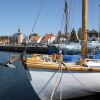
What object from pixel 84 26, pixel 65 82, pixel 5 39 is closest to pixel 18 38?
pixel 5 39

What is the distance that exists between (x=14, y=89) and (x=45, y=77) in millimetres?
5798

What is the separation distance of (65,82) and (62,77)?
0.99ft

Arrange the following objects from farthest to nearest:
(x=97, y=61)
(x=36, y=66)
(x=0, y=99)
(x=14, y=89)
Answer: (x=14, y=89)
(x=0, y=99)
(x=97, y=61)
(x=36, y=66)

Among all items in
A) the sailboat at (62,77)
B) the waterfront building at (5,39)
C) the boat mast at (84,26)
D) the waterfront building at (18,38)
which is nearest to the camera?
the sailboat at (62,77)

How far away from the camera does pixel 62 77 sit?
14117mm

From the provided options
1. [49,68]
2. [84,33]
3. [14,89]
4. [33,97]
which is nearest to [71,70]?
[49,68]

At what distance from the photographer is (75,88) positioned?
14453 mm

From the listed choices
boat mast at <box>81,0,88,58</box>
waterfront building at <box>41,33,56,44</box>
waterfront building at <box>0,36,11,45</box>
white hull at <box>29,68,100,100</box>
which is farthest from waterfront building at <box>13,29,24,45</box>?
white hull at <box>29,68,100,100</box>

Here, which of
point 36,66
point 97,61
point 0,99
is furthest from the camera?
point 0,99

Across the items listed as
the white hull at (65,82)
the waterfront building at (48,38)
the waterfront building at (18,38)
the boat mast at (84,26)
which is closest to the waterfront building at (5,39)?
the waterfront building at (18,38)

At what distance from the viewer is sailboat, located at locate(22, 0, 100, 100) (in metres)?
13.9

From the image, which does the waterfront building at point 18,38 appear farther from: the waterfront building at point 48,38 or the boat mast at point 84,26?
the boat mast at point 84,26

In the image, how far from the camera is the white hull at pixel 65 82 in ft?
46.1

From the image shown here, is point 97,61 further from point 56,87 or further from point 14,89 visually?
point 14,89
